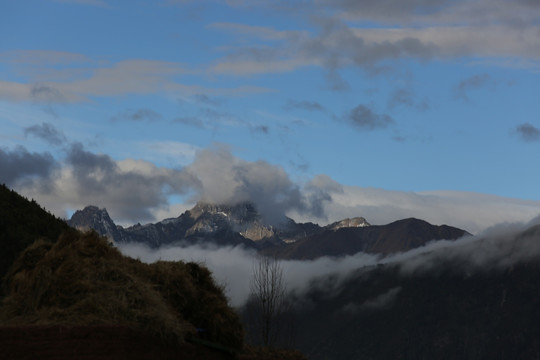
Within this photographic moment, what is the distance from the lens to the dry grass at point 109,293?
27.2 metres

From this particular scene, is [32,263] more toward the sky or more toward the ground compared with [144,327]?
more toward the sky

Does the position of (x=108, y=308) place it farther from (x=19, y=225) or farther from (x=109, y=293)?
(x=19, y=225)

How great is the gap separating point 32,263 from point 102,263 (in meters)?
3.28

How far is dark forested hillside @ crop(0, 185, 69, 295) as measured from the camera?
48.4 metres

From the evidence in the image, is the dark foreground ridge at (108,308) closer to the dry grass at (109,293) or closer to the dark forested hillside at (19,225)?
the dry grass at (109,293)

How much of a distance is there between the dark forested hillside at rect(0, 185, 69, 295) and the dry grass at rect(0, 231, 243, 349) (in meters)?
17.5

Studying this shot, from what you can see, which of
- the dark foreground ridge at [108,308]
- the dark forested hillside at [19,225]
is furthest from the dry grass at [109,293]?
the dark forested hillside at [19,225]

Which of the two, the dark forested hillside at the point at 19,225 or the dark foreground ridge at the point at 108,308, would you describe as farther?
the dark forested hillside at the point at 19,225

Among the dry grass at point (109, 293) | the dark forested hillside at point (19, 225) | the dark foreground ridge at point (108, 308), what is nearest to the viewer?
the dark foreground ridge at point (108, 308)

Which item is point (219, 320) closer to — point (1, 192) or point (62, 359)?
point (62, 359)

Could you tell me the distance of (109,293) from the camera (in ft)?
91.1

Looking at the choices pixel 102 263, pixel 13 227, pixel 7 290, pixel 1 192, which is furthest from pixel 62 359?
pixel 1 192

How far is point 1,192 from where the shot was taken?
54.9 meters

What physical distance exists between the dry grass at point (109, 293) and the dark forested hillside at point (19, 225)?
17479 millimetres
